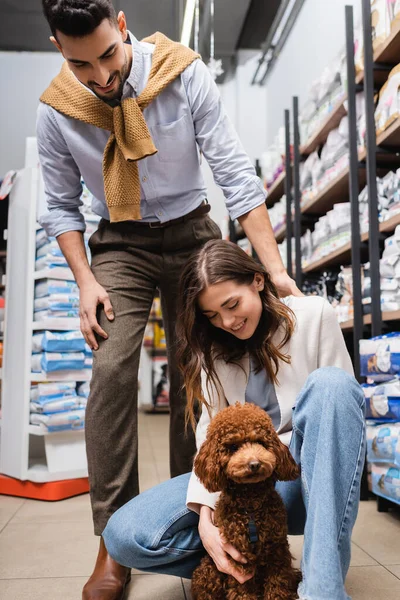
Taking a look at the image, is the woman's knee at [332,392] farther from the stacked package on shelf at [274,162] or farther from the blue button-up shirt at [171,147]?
the stacked package on shelf at [274,162]

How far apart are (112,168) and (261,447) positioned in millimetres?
830

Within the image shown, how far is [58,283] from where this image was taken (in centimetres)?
279

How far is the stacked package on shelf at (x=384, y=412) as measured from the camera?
6.70 feet

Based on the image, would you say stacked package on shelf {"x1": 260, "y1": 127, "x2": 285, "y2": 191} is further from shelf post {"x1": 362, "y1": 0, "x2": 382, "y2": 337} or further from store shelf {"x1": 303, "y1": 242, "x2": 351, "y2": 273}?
shelf post {"x1": 362, "y1": 0, "x2": 382, "y2": 337}

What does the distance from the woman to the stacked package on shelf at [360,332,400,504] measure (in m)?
0.79

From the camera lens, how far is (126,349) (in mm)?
1550

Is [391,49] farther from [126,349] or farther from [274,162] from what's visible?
[274,162]

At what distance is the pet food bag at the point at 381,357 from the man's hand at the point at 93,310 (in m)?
1.04

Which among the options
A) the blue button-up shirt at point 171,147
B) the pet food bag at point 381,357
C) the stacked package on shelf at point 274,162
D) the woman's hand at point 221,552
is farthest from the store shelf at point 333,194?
the woman's hand at point 221,552

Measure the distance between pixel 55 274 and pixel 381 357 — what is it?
1517 millimetres

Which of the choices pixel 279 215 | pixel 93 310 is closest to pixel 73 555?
pixel 93 310

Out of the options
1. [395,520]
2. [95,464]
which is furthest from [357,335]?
[95,464]

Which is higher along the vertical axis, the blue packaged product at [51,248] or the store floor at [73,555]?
the blue packaged product at [51,248]

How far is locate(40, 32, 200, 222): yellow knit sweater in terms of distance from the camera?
1478 mm
